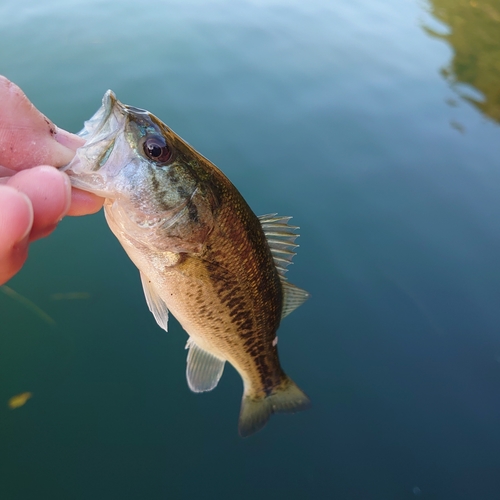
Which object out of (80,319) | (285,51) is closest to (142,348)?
(80,319)

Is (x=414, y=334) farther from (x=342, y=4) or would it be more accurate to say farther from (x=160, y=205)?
(x=342, y=4)

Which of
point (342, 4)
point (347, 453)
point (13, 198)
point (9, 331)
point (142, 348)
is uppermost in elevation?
point (13, 198)

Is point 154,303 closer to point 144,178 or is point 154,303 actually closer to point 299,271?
point 144,178

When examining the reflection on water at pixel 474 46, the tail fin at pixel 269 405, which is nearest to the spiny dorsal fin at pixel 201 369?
the tail fin at pixel 269 405

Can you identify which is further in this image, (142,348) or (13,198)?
(142,348)

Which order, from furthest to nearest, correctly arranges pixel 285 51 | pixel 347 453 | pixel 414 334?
pixel 285 51 → pixel 414 334 → pixel 347 453

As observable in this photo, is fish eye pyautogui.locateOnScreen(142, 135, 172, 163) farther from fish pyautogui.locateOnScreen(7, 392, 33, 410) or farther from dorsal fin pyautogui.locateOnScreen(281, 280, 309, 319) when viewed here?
fish pyautogui.locateOnScreen(7, 392, 33, 410)

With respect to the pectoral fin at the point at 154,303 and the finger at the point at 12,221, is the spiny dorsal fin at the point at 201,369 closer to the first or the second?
the pectoral fin at the point at 154,303
